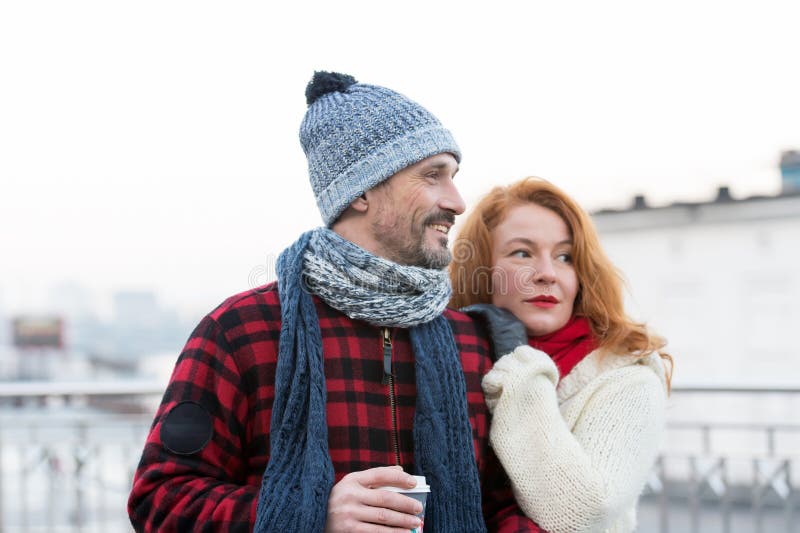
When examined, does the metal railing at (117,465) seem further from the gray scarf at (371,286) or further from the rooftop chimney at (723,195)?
the rooftop chimney at (723,195)

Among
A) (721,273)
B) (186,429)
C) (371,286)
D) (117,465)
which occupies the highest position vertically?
(371,286)

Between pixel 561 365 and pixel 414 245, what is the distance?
0.59m

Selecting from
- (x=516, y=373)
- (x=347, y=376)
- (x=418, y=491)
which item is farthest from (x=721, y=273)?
(x=418, y=491)

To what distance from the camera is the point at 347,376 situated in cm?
186

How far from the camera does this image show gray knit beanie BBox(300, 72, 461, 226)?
6.45ft

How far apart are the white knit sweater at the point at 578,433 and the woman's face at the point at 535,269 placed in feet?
0.56

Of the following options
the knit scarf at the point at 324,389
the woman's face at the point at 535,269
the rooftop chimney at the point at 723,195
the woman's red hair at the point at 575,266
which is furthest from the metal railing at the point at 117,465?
the rooftop chimney at the point at 723,195

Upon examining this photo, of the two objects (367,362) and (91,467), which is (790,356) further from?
(367,362)

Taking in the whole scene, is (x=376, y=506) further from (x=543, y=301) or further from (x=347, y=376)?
(x=543, y=301)

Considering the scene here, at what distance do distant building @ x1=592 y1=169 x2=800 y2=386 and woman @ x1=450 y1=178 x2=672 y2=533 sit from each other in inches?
255

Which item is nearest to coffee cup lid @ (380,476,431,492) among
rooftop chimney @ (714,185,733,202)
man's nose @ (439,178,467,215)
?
man's nose @ (439,178,467,215)

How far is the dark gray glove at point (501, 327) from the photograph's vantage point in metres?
2.12

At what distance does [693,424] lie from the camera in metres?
4.23

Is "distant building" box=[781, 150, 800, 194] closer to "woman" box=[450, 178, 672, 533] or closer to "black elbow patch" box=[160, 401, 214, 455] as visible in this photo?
"woman" box=[450, 178, 672, 533]
